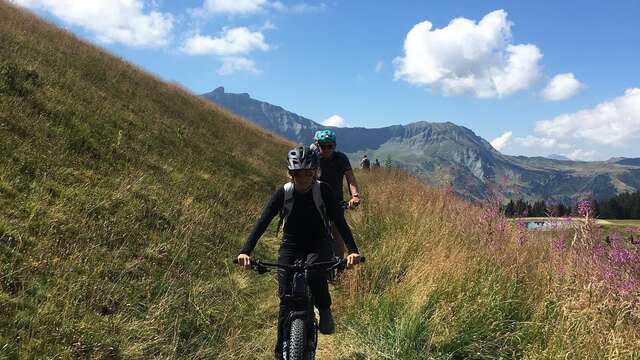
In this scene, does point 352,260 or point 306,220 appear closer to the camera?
point 352,260

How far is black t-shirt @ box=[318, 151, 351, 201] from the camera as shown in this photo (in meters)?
8.26

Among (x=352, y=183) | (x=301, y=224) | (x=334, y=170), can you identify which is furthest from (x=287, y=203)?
(x=334, y=170)

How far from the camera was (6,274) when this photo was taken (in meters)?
4.98

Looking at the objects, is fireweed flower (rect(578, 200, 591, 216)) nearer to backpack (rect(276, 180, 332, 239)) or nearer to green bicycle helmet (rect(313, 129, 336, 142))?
backpack (rect(276, 180, 332, 239))

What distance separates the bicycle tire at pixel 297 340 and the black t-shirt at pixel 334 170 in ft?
12.9

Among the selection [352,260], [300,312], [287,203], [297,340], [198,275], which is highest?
[287,203]

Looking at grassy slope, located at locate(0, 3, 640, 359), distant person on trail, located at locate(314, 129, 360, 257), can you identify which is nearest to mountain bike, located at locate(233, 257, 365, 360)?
grassy slope, located at locate(0, 3, 640, 359)

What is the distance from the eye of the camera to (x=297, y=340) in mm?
4453

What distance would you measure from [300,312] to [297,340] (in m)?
0.27

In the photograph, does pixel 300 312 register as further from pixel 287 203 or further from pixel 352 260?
pixel 287 203

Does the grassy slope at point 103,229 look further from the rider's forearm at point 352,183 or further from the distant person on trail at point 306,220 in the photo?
the rider's forearm at point 352,183

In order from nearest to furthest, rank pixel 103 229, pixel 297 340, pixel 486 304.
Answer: pixel 297 340 → pixel 486 304 → pixel 103 229

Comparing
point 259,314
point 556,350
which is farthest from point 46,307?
point 556,350

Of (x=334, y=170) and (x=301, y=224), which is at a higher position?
(x=334, y=170)
